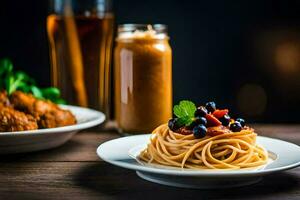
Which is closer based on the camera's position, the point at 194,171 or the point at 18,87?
the point at 194,171

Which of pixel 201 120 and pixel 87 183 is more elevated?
pixel 201 120

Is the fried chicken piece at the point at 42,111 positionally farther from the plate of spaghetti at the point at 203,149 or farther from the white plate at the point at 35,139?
the plate of spaghetti at the point at 203,149

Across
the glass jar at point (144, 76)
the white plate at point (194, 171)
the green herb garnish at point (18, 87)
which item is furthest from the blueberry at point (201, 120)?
the green herb garnish at point (18, 87)

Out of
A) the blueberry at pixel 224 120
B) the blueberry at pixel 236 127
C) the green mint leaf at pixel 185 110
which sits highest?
the green mint leaf at pixel 185 110

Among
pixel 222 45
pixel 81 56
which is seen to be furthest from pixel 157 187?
pixel 222 45

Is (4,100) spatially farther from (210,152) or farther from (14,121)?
(210,152)

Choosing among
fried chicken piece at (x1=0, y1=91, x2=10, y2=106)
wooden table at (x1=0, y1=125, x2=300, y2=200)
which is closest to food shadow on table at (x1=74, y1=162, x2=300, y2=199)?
wooden table at (x1=0, y1=125, x2=300, y2=200)

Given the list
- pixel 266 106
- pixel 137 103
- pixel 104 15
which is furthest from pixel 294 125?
pixel 104 15
